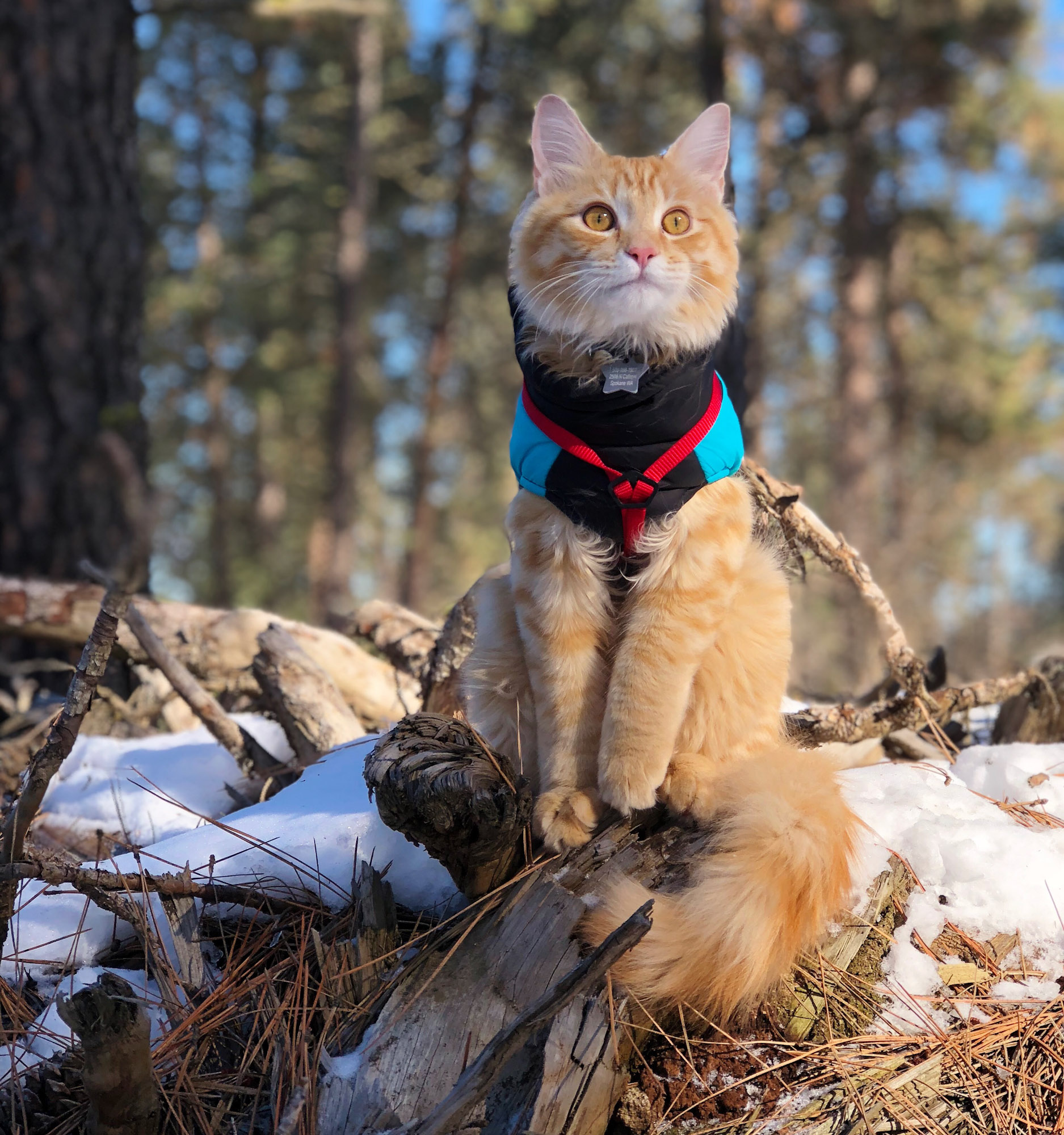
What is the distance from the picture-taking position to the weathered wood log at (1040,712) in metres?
2.92

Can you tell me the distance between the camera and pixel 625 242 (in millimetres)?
2150

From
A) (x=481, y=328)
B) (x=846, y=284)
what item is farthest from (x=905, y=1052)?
(x=481, y=328)

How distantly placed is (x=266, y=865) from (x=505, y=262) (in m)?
12.4

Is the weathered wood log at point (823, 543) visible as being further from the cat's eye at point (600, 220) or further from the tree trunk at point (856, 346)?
the tree trunk at point (856, 346)

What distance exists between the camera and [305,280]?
14898mm

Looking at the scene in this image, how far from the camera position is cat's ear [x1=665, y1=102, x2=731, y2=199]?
7.56 ft

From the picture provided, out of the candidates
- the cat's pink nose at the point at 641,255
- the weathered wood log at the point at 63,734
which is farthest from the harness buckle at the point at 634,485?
the weathered wood log at the point at 63,734

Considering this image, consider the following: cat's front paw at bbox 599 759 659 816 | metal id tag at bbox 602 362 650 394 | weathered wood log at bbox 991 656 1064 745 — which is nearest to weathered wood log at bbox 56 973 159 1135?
cat's front paw at bbox 599 759 659 816

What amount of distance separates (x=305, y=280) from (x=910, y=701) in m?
14.1

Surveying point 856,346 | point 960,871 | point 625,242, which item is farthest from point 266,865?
point 856,346

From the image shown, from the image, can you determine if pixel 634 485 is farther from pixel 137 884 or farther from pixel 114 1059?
pixel 114 1059

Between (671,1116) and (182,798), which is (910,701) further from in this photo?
(182,798)

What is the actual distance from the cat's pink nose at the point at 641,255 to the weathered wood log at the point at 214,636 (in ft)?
6.90

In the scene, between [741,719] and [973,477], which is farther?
[973,477]
